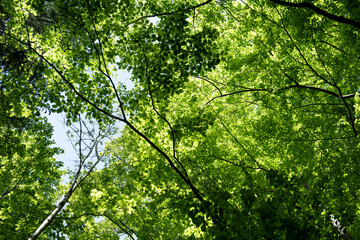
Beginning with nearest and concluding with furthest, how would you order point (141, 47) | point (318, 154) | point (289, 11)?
point (141, 47)
point (289, 11)
point (318, 154)

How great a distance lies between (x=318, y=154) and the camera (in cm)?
834

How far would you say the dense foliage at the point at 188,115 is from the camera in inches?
144

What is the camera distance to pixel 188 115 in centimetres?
645

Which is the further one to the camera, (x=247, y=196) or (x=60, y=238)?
(x=60, y=238)

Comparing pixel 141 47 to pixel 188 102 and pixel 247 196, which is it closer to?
pixel 247 196

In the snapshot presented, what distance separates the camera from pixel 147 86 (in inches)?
164

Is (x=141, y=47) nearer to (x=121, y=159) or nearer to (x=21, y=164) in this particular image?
(x=121, y=159)

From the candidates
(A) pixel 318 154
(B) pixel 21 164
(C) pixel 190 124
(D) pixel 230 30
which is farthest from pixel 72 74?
(B) pixel 21 164

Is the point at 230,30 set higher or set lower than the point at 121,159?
higher

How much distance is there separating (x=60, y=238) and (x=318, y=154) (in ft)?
27.8

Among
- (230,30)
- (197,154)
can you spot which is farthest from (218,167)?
(230,30)

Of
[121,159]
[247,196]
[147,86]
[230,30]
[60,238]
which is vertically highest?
[230,30]

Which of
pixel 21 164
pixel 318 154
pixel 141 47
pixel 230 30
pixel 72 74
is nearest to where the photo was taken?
pixel 141 47

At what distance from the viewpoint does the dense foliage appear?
3.67 m
